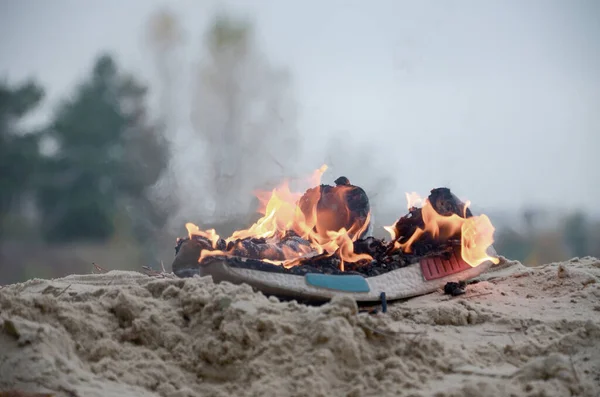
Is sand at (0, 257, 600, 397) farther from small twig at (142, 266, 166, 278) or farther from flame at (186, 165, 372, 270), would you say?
small twig at (142, 266, 166, 278)

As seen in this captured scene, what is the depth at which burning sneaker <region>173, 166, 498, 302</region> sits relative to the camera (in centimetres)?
372

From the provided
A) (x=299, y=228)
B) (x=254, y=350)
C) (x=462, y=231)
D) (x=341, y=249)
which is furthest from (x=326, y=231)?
(x=254, y=350)

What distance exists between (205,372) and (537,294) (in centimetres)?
249

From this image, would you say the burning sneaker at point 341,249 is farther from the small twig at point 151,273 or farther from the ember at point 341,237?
the small twig at point 151,273

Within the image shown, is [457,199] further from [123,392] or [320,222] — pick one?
[123,392]

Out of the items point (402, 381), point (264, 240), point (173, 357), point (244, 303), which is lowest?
point (402, 381)

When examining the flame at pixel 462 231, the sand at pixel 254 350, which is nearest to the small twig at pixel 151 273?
the sand at pixel 254 350

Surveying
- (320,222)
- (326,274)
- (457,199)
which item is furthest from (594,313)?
(320,222)

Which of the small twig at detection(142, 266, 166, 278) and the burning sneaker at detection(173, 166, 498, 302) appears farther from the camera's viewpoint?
the small twig at detection(142, 266, 166, 278)

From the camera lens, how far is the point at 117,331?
2959 millimetres

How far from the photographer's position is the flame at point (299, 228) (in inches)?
166

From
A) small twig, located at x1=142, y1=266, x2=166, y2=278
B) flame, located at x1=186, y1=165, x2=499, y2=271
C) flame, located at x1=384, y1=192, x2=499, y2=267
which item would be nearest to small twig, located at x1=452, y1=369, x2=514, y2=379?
flame, located at x1=186, y1=165, x2=499, y2=271

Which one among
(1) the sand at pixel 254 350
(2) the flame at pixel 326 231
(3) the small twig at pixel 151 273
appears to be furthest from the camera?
(3) the small twig at pixel 151 273

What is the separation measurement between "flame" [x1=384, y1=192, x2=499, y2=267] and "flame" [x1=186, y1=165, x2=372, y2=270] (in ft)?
1.25
